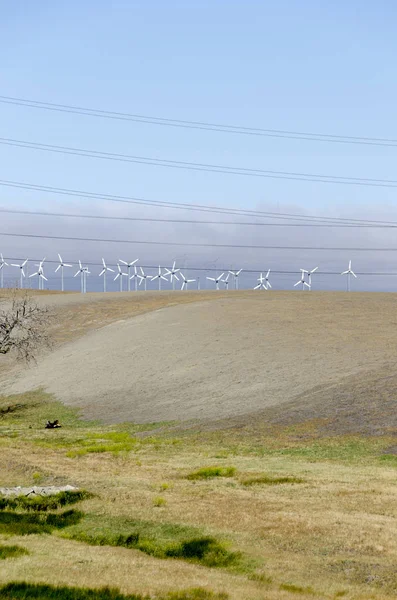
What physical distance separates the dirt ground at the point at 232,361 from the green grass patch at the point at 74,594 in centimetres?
3782

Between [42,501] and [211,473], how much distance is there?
10.3 meters

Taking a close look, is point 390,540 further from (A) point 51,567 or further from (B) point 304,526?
(A) point 51,567

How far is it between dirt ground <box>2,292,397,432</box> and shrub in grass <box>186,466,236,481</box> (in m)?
17.7

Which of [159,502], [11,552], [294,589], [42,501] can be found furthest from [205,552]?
[42,501]

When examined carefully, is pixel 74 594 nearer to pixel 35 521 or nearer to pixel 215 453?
pixel 35 521

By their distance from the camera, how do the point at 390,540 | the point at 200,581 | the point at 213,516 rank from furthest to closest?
the point at 213,516 → the point at 390,540 → the point at 200,581

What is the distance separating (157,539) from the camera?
94.8 feet

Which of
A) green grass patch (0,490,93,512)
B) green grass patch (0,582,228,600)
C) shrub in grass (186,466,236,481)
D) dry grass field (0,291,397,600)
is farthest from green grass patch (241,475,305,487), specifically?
green grass patch (0,582,228,600)

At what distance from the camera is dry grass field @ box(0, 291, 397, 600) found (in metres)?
24.7

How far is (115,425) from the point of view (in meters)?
69.0

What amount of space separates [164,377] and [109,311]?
58.0 metres

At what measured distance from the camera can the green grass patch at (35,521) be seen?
3009 cm

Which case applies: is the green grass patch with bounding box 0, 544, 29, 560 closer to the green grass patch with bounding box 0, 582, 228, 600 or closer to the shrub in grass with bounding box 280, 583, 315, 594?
the green grass patch with bounding box 0, 582, 228, 600

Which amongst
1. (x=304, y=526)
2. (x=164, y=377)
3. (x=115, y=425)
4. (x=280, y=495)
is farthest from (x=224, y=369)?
(x=304, y=526)
